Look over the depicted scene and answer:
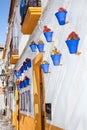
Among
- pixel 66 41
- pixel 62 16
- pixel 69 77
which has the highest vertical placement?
pixel 62 16

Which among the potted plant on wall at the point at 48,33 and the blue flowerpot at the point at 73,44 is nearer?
the blue flowerpot at the point at 73,44

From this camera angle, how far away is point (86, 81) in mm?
3793

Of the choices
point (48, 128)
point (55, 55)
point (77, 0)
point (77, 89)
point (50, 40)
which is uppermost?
point (77, 0)

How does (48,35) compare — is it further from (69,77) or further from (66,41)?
(66,41)

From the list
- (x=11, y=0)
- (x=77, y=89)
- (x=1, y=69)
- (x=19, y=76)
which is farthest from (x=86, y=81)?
(x=1, y=69)

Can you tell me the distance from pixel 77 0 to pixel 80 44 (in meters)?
0.80

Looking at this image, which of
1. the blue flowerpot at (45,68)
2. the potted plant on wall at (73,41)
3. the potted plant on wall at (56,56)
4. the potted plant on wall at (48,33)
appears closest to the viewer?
the potted plant on wall at (73,41)

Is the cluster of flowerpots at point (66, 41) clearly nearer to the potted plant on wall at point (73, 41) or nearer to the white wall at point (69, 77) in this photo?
the potted plant on wall at point (73, 41)

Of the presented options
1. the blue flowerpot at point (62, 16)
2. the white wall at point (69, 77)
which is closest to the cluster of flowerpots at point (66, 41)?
the blue flowerpot at point (62, 16)

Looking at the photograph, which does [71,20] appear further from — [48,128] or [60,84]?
[48,128]

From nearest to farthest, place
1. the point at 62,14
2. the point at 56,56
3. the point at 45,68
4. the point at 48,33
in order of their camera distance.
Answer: the point at 62,14
the point at 56,56
the point at 48,33
the point at 45,68

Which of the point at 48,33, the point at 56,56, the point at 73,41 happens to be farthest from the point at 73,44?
the point at 48,33

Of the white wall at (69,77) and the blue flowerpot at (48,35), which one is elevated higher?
the blue flowerpot at (48,35)

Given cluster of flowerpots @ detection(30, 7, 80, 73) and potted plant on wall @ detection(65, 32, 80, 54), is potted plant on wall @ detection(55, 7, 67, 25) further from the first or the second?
potted plant on wall @ detection(65, 32, 80, 54)
